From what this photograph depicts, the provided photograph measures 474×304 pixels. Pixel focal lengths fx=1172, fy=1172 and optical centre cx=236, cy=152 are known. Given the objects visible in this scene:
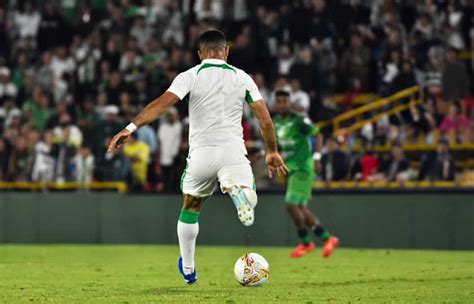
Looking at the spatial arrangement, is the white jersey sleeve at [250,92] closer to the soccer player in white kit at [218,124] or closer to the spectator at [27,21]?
the soccer player in white kit at [218,124]

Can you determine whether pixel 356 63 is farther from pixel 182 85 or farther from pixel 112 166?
pixel 182 85

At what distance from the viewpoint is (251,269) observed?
1130 cm

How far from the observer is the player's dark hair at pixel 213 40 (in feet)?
36.2

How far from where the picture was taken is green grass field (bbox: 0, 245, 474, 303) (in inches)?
414

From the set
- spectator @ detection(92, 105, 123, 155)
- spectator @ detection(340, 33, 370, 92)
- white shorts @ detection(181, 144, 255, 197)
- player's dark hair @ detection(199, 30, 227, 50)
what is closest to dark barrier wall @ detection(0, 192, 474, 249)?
spectator @ detection(92, 105, 123, 155)

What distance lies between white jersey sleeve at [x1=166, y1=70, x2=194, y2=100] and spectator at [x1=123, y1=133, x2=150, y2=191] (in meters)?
12.1

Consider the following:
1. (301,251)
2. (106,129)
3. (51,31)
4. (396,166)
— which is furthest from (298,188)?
(51,31)

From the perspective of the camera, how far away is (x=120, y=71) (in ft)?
83.9

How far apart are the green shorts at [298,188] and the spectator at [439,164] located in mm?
3706

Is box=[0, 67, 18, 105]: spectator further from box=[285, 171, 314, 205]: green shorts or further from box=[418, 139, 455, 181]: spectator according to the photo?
box=[285, 171, 314, 205]: green shorts

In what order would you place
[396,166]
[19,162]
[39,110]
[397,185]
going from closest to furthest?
1. [396,166]
2. [397,185]
3. [19,162]
4. [39,110]

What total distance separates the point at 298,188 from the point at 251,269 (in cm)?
655

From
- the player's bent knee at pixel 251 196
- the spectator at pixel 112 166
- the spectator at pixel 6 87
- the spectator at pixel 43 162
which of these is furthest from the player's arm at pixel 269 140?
the spectator at pixel 6 87

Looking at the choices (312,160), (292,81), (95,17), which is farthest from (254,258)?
(95,17)
